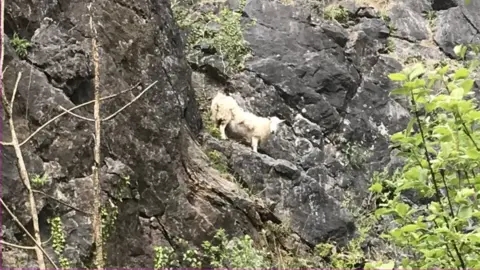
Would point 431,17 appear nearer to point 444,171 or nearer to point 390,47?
point 390,47

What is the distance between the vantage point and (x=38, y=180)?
232 inches

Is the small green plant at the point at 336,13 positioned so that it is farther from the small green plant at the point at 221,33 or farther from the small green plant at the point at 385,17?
the small green plant at the point at 221,33

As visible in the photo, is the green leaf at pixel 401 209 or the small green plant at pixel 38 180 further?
the small green plant at pixel 38 180

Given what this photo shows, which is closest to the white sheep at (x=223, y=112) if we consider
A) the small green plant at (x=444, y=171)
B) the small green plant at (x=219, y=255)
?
the small green plant at (x=219, y=255)

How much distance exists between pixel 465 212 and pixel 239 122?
771 centimetres

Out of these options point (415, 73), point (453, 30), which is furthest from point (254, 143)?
point (415, 73)

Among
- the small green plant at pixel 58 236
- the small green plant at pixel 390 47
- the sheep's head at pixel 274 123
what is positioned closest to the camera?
the small green plant at pixel 58 236

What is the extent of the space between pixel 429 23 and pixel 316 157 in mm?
5295

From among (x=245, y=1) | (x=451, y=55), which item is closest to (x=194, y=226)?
(x=245, y=1)

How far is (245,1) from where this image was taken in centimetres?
1261

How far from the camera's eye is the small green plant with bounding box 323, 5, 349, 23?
13008 mm

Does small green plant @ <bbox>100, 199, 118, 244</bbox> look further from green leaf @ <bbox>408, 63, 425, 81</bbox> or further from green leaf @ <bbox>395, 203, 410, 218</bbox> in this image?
green leaf @ <bbox>408, 63, 425, 81</bbox>

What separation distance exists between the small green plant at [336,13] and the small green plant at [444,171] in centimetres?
1046

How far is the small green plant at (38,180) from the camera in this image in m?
5.85
